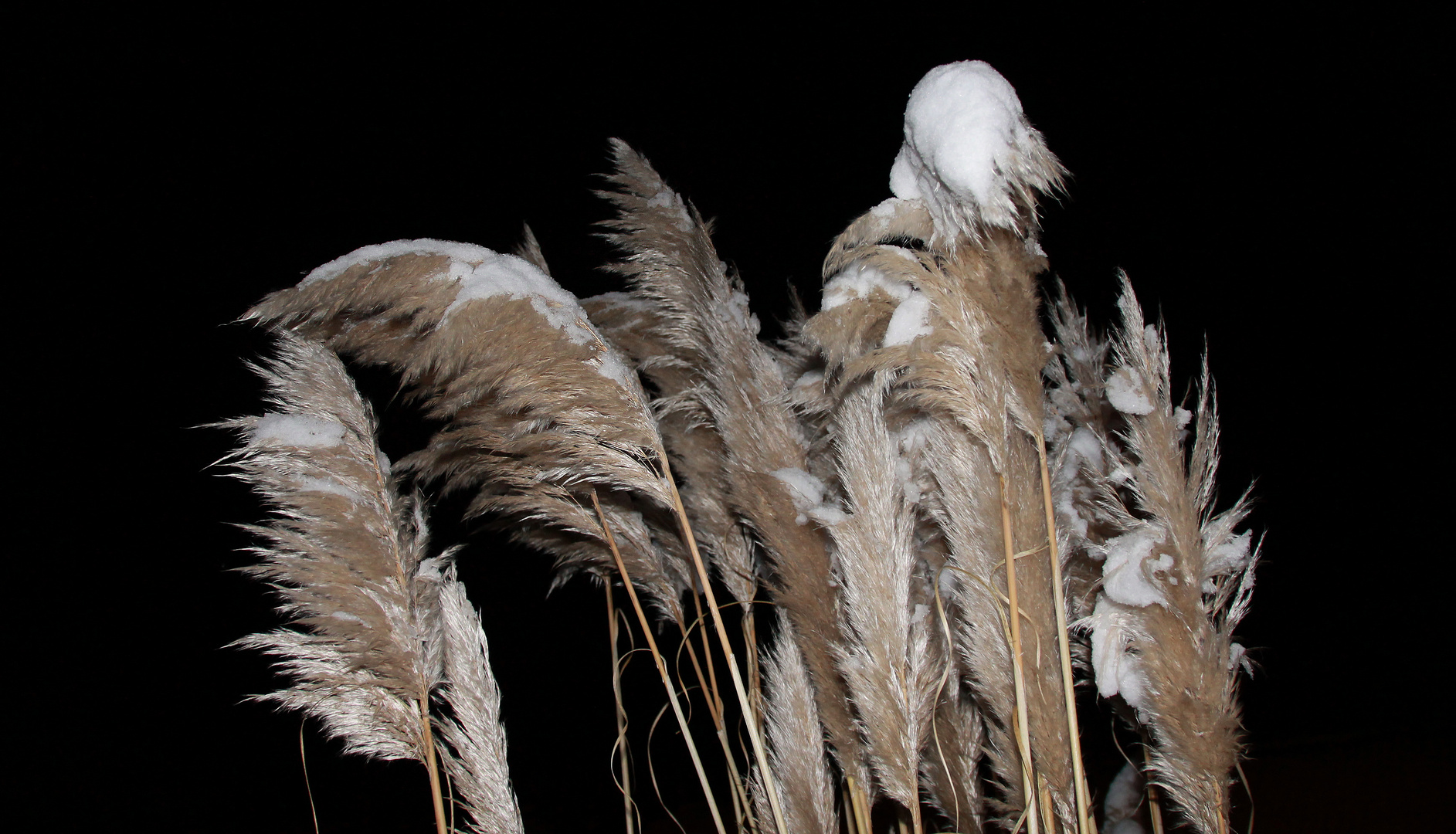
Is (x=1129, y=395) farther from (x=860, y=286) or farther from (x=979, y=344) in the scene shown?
(x=860, y=286)

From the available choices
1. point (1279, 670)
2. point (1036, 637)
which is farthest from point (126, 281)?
point (1279, 670)

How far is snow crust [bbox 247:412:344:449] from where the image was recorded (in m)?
1.12

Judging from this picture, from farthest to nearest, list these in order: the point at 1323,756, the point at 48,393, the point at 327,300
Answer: the point at 1323,756
the point at 48,393
the point at 327,300

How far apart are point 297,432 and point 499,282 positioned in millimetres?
423

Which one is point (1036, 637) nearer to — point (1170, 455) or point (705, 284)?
point (1170, 455)

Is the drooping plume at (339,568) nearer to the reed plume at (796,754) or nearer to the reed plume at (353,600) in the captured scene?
the reed plume at (353,600)

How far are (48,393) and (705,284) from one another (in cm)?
226

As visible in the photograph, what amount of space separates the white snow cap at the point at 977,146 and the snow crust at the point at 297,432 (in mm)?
1019

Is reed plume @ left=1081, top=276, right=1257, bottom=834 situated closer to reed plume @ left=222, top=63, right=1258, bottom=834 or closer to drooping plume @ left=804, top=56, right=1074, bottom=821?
reed plume @ left=222, top=63, right=1258, bottom=834

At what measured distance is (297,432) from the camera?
1142 millimetres

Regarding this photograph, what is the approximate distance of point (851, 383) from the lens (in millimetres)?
1220

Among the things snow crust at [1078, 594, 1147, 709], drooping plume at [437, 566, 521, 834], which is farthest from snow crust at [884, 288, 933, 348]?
drooping plume at [437, 566, 521, 834]

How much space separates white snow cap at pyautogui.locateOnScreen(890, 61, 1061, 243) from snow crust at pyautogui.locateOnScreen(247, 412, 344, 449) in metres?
1.02

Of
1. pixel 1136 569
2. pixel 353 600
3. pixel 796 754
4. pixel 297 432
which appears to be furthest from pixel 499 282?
pixel 1136 569
